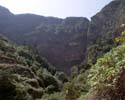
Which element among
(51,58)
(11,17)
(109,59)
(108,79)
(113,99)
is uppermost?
(11,17)

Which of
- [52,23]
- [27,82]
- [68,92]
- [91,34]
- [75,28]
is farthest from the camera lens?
[52,23]

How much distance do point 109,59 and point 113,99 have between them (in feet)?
2.24

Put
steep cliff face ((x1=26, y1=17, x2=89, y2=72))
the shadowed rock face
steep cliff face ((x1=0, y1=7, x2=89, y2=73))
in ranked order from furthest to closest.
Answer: steep cliff face ((x1=0, y1=7, x2=89, y2=73)) < steep cliff face ((x1=26, y1=17, x2=89, y2=72)) < the shadowed rock face

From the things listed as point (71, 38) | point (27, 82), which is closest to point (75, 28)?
point (71, 38)

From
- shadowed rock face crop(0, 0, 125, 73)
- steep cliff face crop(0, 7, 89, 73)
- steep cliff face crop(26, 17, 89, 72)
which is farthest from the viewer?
steep cliff face crop(0, 7, 89, 73)

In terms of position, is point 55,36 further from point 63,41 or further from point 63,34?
point 63,41

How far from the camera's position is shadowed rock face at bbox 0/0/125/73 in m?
78.9

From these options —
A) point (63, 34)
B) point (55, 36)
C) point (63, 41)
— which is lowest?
point (63, 41)

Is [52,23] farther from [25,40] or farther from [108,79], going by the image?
[108,79]

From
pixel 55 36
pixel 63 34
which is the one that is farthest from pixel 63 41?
pixel 55 36

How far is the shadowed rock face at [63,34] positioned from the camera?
78.9 meters

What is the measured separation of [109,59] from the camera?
201 inches

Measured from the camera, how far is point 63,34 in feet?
284

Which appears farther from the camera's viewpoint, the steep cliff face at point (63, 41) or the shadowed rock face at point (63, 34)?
the steep cliff face at point (63, 41)
